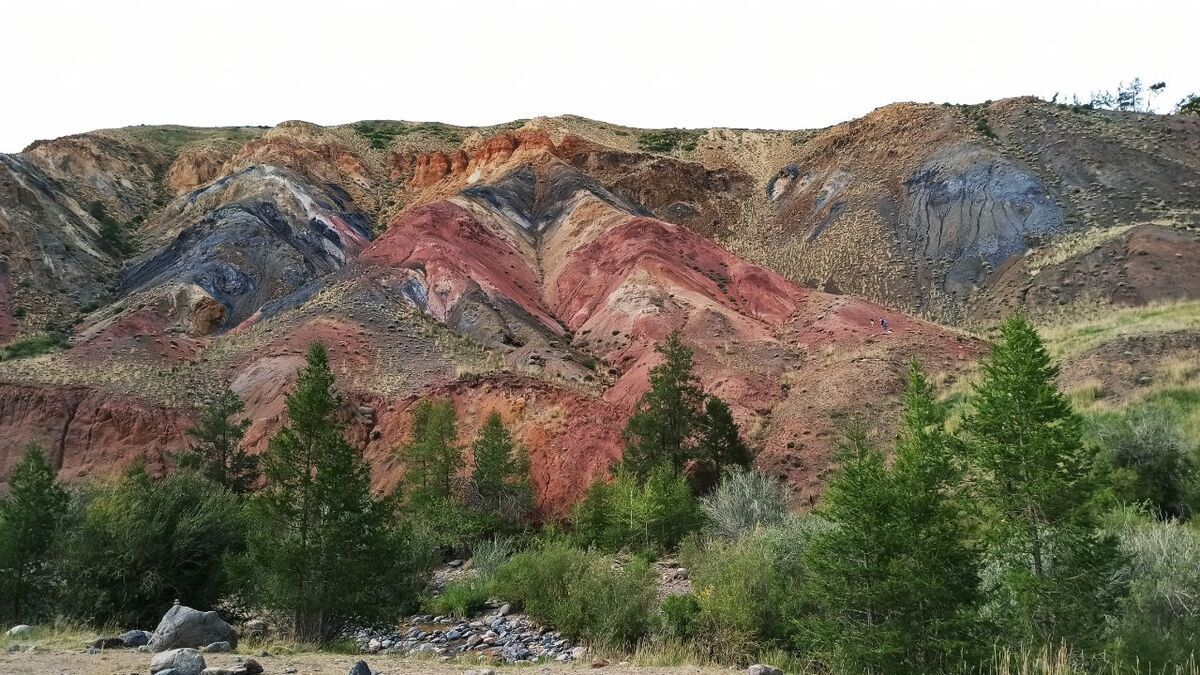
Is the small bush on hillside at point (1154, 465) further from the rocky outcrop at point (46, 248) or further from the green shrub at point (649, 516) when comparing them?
the rocky outcrop at point (46, 248)

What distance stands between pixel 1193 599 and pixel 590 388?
27.8 metres

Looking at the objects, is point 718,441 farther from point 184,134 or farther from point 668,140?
point 184,134

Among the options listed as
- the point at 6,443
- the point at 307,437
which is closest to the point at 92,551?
the point at 307,437

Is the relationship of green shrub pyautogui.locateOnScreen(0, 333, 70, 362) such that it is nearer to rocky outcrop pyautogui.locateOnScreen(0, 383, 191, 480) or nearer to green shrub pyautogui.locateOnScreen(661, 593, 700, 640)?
rocky outcrop pyautogui.locateOnScreen(0, 383, 191, 480)

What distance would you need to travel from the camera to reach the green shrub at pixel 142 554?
17031 millimetres

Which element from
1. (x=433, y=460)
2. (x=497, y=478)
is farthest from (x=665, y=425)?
(x=433, y=460)

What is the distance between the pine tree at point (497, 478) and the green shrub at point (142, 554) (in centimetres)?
1101

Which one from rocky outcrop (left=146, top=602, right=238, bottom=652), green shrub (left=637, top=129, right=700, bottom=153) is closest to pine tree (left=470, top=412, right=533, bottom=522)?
rocky outcrop (left=146, top=602, right=238, bottom=652)

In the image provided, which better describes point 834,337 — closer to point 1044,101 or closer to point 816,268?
point 816,268

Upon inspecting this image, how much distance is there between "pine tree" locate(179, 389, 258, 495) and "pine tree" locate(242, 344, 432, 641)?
53.5 ft

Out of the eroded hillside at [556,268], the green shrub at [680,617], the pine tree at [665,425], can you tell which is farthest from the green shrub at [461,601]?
the eroded hillside at [556,268]

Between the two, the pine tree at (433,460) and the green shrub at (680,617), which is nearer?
the green shrub at (680,617)

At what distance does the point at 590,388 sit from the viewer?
121 feet

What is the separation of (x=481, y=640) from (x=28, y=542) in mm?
11141
